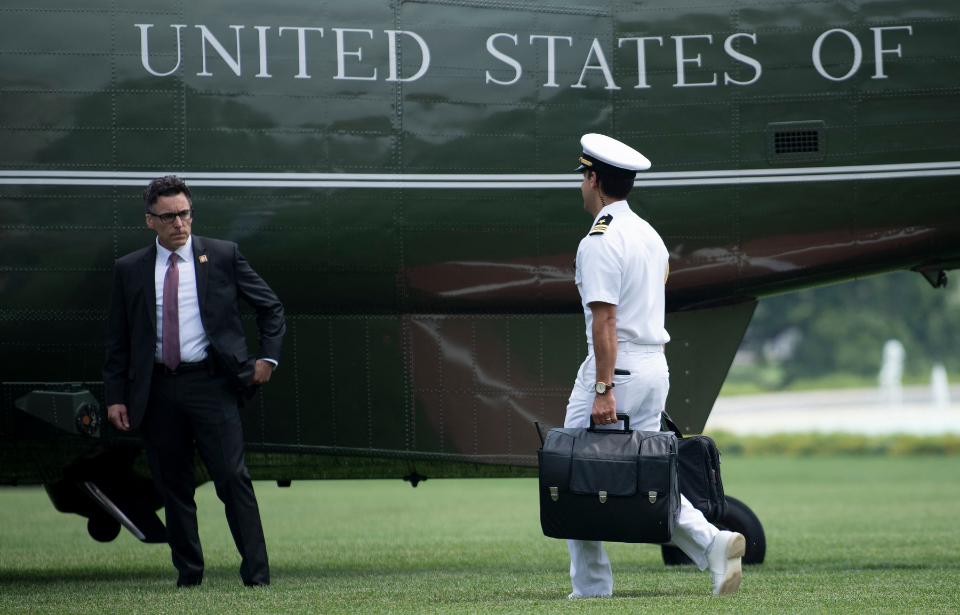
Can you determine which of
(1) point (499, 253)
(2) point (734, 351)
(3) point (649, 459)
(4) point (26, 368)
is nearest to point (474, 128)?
(1) point (499, 253)

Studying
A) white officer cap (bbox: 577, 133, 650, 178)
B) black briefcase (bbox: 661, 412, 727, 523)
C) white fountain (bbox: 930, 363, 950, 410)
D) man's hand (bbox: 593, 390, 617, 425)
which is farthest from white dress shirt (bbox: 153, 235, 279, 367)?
white fountain (bbox: 930, 363, 950, 410)

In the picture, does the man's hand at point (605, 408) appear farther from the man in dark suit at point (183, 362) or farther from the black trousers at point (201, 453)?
the black trousers at point (201, 453)

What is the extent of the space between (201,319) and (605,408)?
6.83ft

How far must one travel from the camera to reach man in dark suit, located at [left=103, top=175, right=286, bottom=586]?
17.1 feet

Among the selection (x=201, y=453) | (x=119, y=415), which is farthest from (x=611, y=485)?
(x=119, y=415)

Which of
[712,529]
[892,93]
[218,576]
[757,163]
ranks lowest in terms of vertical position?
[218,576]

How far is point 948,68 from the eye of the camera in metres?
5.92

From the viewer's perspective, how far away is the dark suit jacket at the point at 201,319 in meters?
5.21

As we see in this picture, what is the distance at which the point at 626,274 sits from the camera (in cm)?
455

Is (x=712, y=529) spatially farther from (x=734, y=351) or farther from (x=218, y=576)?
(x=218, y=576)

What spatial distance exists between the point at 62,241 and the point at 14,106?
2.41 feet

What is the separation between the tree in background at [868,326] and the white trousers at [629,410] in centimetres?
4185

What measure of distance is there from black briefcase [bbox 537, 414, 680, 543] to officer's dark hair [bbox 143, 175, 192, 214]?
88.3 inches

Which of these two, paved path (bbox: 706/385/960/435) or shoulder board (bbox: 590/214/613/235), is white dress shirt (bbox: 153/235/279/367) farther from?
paved path (bbox: 706/385/960/435)
